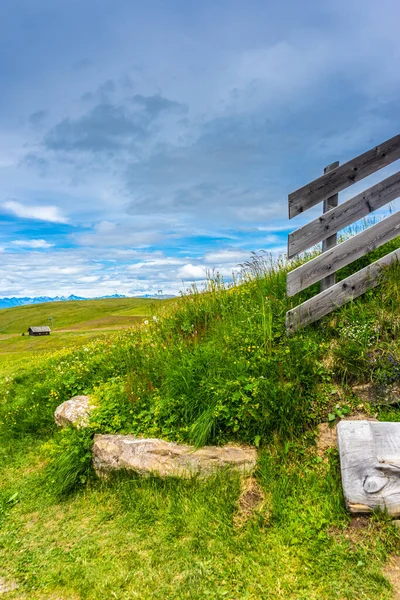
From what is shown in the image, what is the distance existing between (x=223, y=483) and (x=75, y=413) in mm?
3303

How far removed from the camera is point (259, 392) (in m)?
4.96

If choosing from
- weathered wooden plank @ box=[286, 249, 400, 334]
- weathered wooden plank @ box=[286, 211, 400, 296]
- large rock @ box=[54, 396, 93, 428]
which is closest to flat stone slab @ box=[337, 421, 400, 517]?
weathered wooden plank @ box=[286, 249, 400, 334]

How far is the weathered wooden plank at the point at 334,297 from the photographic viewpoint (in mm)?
6031

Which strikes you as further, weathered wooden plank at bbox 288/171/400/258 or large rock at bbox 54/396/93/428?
large rock at bbox 54/396/93/428

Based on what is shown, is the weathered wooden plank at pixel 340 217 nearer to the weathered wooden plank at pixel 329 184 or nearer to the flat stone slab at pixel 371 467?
the weathered wooden plank at pixel 329 184

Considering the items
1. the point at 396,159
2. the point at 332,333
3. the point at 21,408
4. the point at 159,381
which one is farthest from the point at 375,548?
the point at 21,408

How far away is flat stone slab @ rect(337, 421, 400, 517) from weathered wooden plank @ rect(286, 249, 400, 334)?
227 centimetres

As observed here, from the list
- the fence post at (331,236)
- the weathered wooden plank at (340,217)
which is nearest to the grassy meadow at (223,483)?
the fence post at (331,236)

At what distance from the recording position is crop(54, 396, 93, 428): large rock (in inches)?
242

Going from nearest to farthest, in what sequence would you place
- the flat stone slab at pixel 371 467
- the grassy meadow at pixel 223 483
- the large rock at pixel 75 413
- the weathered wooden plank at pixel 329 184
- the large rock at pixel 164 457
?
the grassy meadow at pixel 223 483 → the flat stone slab at pixel 371 467 → the large rock at pixel 164 457 → the weathered wooden plank at pixel 329 184 → the large rock at pixel 75 413

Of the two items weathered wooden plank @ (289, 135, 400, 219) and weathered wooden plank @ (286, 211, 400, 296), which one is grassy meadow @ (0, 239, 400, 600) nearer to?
weathered wooden plank @ (286, 211, 400, 296)

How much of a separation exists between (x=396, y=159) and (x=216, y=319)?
171 inches

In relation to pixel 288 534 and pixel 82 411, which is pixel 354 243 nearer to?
pixel 288 534

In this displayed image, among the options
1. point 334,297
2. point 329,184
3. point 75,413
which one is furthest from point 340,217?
point 75,413
